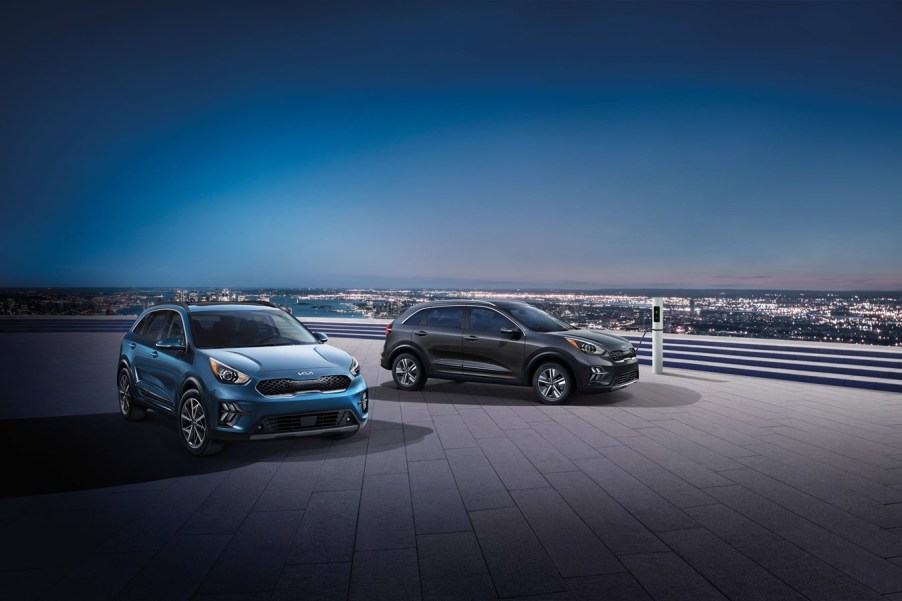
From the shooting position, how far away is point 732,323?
15164 mm

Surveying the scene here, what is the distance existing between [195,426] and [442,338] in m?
4.66

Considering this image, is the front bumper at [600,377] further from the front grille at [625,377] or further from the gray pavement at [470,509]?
the gray pavement at [470,509]

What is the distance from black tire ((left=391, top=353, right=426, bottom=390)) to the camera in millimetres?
10164

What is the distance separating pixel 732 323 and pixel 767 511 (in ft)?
38.9

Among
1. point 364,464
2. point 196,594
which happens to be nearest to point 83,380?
point 364,464

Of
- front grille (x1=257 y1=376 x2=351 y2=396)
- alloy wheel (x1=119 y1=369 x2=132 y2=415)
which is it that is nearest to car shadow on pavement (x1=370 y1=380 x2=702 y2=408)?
front grille (x1=257 y1=376 x2=351 y2=396)

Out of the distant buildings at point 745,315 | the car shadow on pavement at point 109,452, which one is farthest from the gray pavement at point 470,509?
the distant buildings at point 745,315

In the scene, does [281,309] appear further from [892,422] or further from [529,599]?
[892,422]

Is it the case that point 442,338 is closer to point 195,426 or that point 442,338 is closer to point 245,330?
point 245,330

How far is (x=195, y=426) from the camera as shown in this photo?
6.11 meters

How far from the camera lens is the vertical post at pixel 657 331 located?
1229cm

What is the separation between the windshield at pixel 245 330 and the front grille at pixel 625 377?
4699 millimetres

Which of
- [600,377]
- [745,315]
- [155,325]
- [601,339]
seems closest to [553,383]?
[600,377]

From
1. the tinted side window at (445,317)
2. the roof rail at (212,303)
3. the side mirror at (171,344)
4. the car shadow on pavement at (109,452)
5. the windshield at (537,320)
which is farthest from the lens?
the tinted side window at (445,317)
